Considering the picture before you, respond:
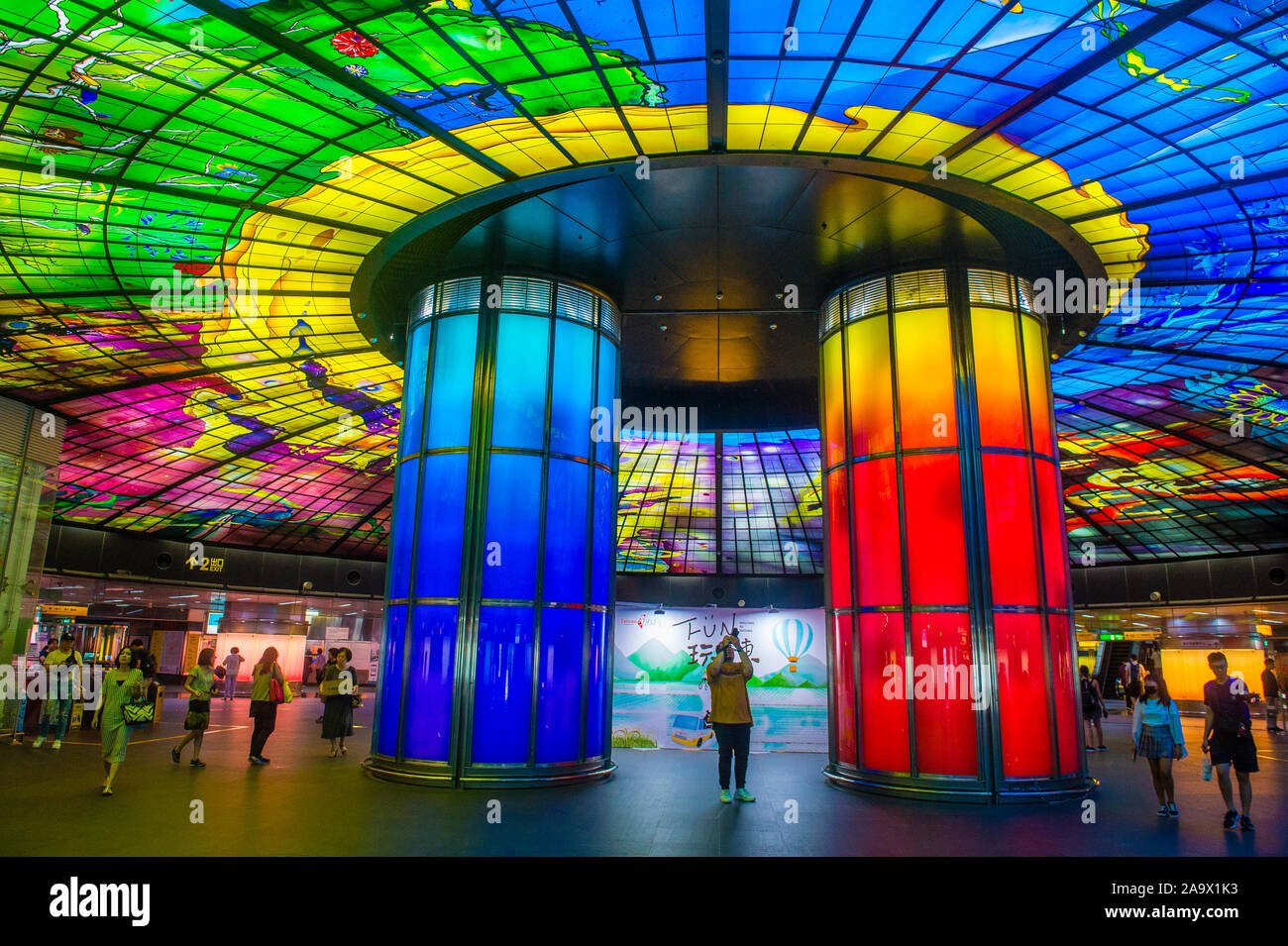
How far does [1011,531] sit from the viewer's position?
14.6m

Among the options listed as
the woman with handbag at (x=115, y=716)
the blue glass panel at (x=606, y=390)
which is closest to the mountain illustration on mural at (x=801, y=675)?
the blue glass panel at (x=606, y=390)

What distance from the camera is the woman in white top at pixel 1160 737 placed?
11922mm

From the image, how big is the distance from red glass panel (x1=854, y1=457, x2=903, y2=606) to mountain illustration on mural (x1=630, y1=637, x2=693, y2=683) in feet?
30.4

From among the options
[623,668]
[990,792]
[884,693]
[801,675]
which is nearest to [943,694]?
[884,693]

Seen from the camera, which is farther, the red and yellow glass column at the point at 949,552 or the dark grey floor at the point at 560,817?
the red and yellow glass column at the point at 949,552

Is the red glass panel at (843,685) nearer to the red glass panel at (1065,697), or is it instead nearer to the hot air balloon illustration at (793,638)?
the red glass panel at (1065,697)

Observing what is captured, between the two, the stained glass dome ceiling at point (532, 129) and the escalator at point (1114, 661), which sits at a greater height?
the stained glass dome ceiling at point (532, 129)

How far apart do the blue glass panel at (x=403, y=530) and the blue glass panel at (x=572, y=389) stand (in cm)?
300

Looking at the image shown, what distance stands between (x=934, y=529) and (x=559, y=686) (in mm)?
7597

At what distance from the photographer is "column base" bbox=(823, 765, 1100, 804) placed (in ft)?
43.5

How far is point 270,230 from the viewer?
1590 centimetres

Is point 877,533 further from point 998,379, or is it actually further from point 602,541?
point 602,541

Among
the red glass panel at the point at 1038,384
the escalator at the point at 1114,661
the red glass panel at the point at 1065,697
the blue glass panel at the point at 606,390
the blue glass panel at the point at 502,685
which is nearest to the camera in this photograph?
the red glass panel at the point at 1065,697
